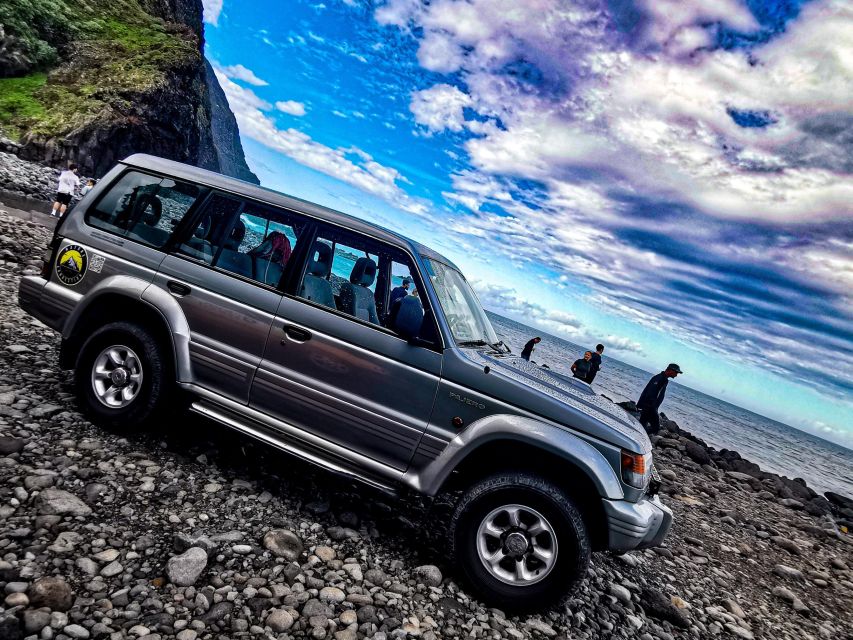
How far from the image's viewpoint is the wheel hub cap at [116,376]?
12.8 feet

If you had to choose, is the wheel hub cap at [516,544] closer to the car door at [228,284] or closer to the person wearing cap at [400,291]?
the person wearing cap at [400,291]

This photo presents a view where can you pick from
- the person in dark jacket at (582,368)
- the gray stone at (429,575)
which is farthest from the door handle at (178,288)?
the person in dark jacket at (582,368)

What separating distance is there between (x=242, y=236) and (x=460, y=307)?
1.98m

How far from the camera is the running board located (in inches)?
133

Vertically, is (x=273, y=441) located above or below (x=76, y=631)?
above

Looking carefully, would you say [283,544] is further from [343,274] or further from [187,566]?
[343,274]

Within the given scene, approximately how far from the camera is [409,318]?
3.33 m

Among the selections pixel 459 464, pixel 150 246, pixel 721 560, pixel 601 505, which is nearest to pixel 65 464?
pixel 150 246

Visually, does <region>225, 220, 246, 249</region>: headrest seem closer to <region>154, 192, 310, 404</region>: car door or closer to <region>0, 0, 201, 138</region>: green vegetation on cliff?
<region>154, 192, 310, 404</region>: car door

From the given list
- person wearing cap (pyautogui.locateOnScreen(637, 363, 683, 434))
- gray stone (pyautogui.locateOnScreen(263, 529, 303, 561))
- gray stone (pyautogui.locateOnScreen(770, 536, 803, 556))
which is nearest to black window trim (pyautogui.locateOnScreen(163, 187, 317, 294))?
gray stone (pyautogui.locateOnScreen(263, 529, 303, 561))

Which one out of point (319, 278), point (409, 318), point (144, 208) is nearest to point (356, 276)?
point (319, 278)

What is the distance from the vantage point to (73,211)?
162 inches

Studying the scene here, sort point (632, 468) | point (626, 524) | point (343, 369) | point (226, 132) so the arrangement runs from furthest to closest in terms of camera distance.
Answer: point (226, 132), point (343, 369), point (632, 468), point (626, 524)

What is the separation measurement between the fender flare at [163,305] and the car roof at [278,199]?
3.38 feet
